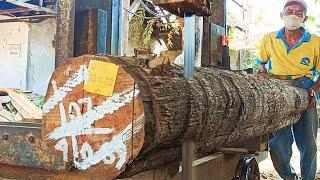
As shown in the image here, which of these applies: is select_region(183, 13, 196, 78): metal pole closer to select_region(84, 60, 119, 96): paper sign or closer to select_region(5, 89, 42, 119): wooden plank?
select_region(84, 60, 119, 96): paper sign

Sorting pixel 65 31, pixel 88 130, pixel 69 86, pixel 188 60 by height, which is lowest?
pixel 88 130

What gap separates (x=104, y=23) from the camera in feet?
11.2

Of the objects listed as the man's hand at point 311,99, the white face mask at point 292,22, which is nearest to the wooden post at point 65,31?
the white face mask at point 292,22

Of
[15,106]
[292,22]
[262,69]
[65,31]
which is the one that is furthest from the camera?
[15,106]

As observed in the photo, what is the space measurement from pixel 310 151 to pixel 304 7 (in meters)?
1.68

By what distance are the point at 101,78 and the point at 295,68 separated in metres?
3.62

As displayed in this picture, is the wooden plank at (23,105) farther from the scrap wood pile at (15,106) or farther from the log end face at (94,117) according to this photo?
the log end face at (94,117)

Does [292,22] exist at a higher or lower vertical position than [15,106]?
higher

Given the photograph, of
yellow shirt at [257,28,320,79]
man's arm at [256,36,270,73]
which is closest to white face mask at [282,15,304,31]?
yellow shirt at [257,28,320,79]

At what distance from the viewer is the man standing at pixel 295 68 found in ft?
16.1

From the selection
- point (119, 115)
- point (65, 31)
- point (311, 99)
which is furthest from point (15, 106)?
point (119, 115)

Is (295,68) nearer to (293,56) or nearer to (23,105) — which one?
(293,56)

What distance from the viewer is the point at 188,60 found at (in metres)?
2.33

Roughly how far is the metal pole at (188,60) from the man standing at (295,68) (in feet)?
9.40
